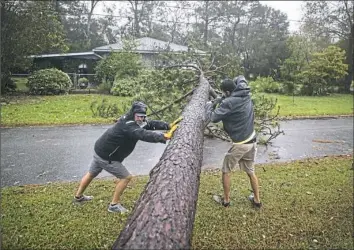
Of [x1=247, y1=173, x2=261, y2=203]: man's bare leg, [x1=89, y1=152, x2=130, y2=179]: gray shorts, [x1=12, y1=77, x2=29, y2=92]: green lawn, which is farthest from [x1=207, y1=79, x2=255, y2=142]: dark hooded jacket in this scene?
[x1=12, y1=77, x2=29, y2=92]: green lawn

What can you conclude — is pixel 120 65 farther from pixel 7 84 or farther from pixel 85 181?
pixel 85 181

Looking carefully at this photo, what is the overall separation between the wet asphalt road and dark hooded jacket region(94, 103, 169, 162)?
6.76 ft

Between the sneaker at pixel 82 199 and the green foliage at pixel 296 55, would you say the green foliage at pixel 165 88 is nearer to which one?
the sneaker at pixel 82 199

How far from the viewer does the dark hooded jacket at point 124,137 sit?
353 cm

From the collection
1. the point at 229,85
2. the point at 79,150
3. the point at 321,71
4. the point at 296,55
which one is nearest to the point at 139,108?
the point at 229,85

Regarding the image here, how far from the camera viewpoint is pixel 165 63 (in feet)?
28.5

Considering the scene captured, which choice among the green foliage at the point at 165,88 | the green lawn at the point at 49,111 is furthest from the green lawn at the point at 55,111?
the green foliage at the point at 165,88

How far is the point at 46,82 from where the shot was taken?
50.1 feet

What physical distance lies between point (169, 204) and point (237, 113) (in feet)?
7.63

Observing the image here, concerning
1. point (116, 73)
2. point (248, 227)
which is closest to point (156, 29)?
point (116, 73)

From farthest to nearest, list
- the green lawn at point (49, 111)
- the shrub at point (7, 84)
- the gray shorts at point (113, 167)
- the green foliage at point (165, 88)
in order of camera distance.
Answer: the shrub at point (7, 84) < the green lawn at point (49, 111) < the green foliage at point (165, 88) < the gray shorts at point (113, 167)

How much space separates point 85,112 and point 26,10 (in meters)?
6.03

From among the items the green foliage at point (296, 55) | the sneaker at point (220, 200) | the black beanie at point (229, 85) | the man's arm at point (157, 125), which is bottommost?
the sneaker at point (220, 200)

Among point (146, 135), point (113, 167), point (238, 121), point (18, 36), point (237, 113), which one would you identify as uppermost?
point (18, 36)
